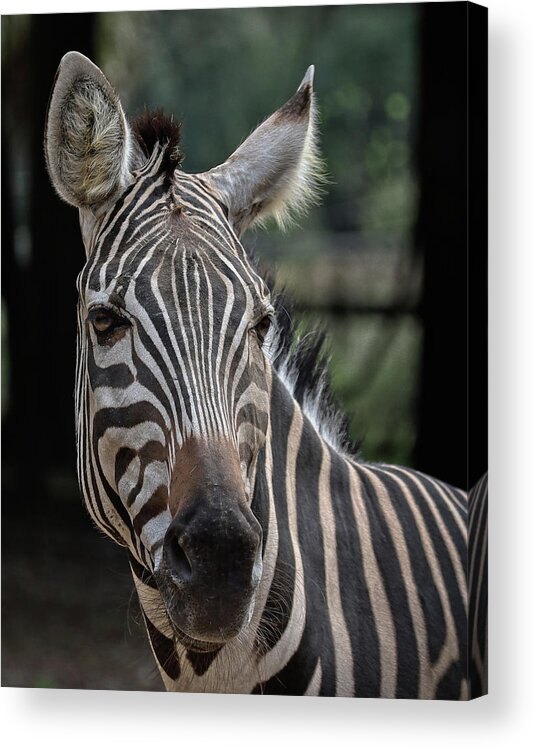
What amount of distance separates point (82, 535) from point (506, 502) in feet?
4.60

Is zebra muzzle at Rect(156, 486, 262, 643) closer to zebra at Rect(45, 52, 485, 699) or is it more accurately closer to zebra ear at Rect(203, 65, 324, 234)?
zebra at Rect(45, 52, 485, 699)

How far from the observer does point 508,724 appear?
3580 mm

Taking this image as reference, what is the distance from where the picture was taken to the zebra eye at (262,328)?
124 inches

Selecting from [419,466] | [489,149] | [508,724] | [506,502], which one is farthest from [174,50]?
[508,724]

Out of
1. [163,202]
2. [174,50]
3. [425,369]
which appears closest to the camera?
[163,202]

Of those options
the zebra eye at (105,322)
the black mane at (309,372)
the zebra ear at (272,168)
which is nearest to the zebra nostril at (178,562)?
the zebra eye at (105,322)

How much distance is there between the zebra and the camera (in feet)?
9.82

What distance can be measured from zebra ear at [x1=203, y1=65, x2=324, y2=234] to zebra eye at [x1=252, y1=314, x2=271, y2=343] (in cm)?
39

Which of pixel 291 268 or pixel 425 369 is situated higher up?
pixel 291 268

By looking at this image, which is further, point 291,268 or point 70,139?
point 291,268

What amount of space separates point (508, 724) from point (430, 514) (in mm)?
708

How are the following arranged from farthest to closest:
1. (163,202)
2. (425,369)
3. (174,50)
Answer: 1. (174,50)
2. (425,369)
3. (163,202)

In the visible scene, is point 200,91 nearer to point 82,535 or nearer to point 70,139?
point 70,139

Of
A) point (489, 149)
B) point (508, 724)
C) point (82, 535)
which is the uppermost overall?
point (489, 149)
